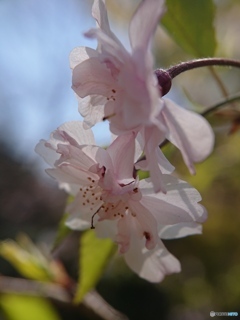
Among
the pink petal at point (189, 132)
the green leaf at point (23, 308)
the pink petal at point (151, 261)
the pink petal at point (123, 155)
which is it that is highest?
the pink petal at point (189, 132)

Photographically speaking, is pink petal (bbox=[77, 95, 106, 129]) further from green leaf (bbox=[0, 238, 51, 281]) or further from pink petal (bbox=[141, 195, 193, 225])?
green leaf (bbox=[0, 238, 51, 281])

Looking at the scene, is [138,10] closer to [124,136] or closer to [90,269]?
[124,136]

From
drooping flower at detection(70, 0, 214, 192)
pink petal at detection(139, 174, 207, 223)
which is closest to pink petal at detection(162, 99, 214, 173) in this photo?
drooping flower at detection(70, 0, 214, 192)

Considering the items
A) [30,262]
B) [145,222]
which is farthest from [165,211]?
[30,262]

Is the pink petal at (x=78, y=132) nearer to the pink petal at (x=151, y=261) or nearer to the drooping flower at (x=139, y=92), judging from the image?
the drooping flower at (x=139, y=92)

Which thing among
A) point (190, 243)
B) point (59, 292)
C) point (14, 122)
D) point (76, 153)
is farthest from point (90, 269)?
point (14, 122)

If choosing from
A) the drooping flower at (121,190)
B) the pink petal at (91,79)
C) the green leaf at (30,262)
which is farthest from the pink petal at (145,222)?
the green leaf at (30,262)

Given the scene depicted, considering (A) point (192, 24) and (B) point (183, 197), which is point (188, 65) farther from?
(A) point (192, 24)

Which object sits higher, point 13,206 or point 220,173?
point 220,173
